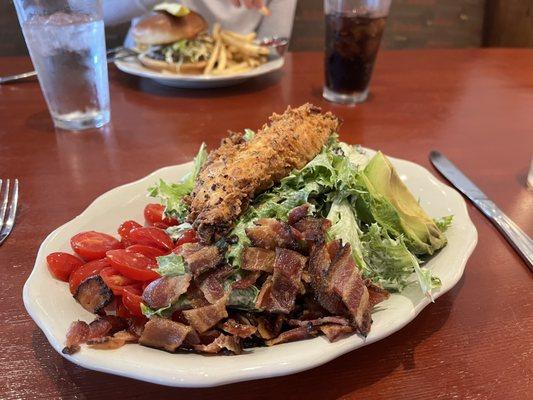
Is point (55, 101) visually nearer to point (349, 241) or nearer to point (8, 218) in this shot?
point (8, 218)

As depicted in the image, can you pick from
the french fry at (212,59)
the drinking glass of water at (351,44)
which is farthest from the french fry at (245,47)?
the drinking glass of water at (351,44)

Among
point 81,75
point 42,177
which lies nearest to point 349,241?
point 42,177

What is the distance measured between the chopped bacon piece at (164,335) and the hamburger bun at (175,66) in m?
2.25

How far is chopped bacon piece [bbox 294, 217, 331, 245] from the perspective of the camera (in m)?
1.12

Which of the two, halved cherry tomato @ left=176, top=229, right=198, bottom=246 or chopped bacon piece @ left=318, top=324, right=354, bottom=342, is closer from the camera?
chopped bacon piece @ left=318, top=324, right=354, bottom=342

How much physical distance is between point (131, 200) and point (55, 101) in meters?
1.16

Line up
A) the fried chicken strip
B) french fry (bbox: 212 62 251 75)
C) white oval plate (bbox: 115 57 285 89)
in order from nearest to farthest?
the fried chicken strip, white oval plate (bbox: 115 57 285 89), french fry (bbox: 212 62 251 75)

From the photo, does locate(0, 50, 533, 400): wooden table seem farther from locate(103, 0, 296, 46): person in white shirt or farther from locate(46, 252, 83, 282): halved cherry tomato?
locate(103, 0, 296, 46): person in white shirt

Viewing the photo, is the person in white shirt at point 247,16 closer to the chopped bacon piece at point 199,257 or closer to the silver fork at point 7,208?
the silver fork at point 7,208

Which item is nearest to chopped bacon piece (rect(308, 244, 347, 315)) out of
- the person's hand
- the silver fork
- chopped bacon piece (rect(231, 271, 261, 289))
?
chopped bacon piece (rect(231, 271, 261, 289))

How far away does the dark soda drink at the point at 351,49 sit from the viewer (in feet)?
8.16

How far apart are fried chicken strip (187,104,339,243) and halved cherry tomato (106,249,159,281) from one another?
15cm

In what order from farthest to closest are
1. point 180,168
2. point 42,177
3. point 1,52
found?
point 1,52 < point 42,177 < point 180,168

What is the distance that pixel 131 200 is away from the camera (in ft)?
5.09
